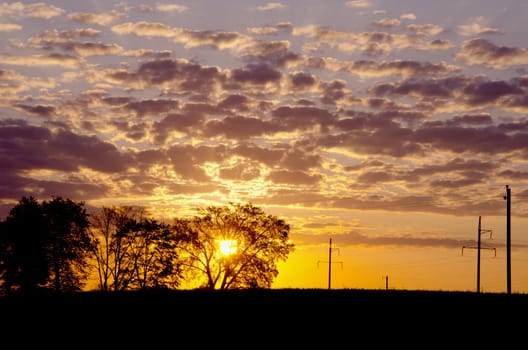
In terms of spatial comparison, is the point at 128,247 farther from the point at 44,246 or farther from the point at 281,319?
the point at 281,319

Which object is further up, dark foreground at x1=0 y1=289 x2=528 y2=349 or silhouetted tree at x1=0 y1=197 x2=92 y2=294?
silhouetted tree at x1=0 y1=197 x2=92 y2=294

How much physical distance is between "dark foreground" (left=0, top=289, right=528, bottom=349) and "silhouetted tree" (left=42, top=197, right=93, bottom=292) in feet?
133

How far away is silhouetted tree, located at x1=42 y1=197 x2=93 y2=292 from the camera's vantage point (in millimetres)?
77562

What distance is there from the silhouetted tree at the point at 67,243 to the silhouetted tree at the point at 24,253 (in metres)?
1.14

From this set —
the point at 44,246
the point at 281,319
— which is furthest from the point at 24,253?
the point at 281,319

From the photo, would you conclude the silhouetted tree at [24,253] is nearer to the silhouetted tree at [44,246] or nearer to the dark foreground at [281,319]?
the silhouetted tree at [44,246]

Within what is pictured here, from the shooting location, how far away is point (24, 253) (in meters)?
75.5

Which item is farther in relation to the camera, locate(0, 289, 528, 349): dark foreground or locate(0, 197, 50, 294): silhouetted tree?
locate(0, 197, 50, 294): silhouetted tree

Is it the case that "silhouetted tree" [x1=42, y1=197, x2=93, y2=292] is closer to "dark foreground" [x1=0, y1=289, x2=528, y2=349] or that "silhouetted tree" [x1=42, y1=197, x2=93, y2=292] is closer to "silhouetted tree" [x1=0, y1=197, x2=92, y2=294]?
"silhouetted tree" [x1=0, y1=197, x2=92, y2=294]

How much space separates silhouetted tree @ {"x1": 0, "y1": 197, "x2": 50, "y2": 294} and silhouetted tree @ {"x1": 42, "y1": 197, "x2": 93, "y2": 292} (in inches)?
45.0

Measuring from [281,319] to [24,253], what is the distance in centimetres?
5516

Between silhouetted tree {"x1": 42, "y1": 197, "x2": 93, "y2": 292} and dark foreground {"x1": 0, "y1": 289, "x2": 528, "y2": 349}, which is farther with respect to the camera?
silhouetted tree {"x1": 42, "y1": 197, "x2": 93, "y2": 292}

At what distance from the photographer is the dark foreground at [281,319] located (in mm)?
23531

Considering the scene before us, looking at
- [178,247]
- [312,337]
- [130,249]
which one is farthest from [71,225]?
[312,337]
